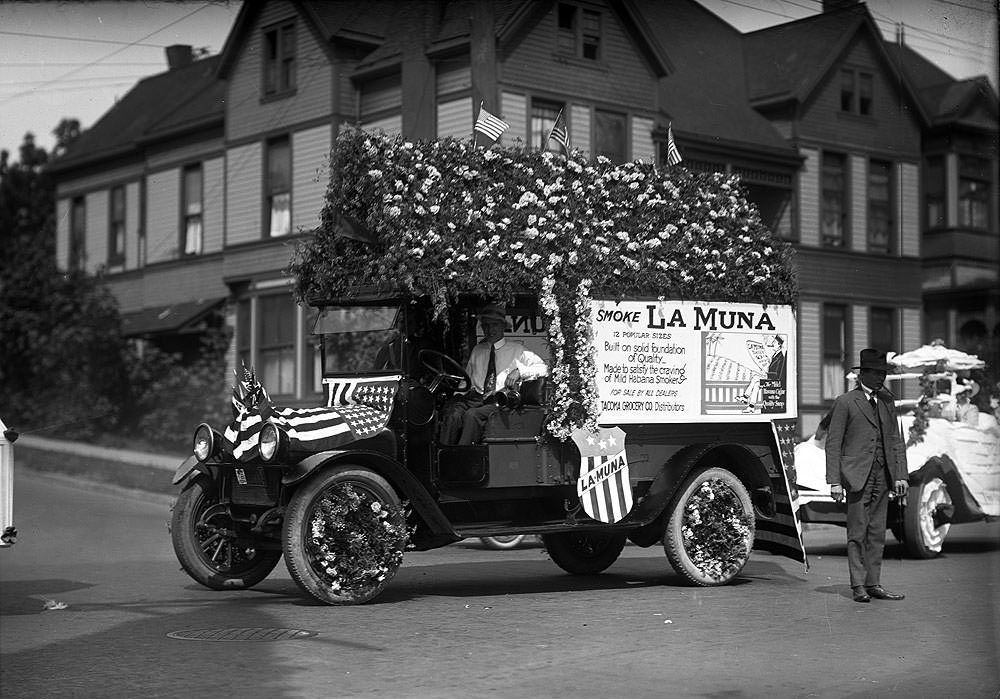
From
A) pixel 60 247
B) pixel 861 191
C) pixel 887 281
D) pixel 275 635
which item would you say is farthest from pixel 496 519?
pixel 60 247

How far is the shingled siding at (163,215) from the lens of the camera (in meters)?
34.4

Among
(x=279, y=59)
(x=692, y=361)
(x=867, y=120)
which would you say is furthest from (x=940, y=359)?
(x=279, y=59)

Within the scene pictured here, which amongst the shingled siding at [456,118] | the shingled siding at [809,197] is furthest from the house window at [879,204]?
the shingled siding at [456,118]

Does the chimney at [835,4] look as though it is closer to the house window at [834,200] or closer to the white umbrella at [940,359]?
the white umbrella at [940,359]

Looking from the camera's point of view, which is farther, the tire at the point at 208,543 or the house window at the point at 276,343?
the house window at the point at 276,343

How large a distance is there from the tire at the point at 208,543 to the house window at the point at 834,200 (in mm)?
19245

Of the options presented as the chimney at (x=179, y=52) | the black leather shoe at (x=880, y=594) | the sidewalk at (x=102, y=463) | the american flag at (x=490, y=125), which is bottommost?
the black leather shoe at (x=880, y=594)

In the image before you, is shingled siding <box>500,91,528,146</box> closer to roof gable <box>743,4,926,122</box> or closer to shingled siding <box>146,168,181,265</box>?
roof gable <box>743,4,926,122</box>

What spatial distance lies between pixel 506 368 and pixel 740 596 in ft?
8.41

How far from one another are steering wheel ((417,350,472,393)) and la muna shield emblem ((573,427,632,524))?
1.00 m

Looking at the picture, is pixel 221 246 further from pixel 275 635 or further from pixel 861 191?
pixel 275 635

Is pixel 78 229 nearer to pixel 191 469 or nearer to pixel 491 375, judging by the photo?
pixel 191 469

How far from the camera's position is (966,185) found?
69.3 ft

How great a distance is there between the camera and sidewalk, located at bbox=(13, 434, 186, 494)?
75.1 ft
